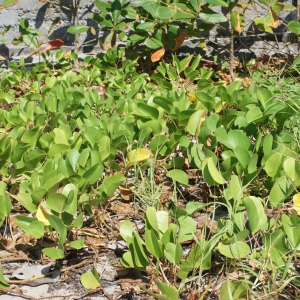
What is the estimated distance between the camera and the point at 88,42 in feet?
13.0

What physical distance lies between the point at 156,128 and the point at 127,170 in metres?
0.18

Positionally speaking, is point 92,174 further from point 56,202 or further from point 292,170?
point 292,170

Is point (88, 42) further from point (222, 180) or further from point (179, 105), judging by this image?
point (222, 180)

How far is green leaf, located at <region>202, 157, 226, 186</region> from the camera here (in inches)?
62.4

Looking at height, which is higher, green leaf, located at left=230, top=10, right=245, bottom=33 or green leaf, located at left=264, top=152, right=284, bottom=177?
green leaf, located at left=264, top=152, right=284, bottom=177

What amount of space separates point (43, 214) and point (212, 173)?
486 mm

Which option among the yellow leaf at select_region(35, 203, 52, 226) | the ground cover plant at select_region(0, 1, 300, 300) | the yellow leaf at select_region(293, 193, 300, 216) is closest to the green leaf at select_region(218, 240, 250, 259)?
the ground cover plant at select_region(0, 1, 300, 300)

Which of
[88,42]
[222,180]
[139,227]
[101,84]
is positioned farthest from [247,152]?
[88,42]

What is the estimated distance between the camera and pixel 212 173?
5.20 ft

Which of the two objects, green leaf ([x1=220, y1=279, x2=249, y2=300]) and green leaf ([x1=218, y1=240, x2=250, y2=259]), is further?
green leaf ([x1=218, y1=240, x2=250, y2=259])

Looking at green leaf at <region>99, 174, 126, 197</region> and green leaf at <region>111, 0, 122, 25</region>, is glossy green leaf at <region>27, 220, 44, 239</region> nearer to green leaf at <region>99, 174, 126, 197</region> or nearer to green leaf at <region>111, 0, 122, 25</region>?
green leaf at <region>99, 174, 126, 197</region>

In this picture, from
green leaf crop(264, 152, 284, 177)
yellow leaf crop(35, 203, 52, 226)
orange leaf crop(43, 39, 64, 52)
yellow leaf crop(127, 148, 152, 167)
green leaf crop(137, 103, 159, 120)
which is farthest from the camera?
orange leaf crop(43, 39, 64, 52)

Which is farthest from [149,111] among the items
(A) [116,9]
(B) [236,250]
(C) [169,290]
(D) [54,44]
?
(D) [54,44]

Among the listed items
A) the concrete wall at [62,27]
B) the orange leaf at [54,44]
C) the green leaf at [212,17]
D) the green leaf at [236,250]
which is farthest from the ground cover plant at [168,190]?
the concrete wall at [62,27]
